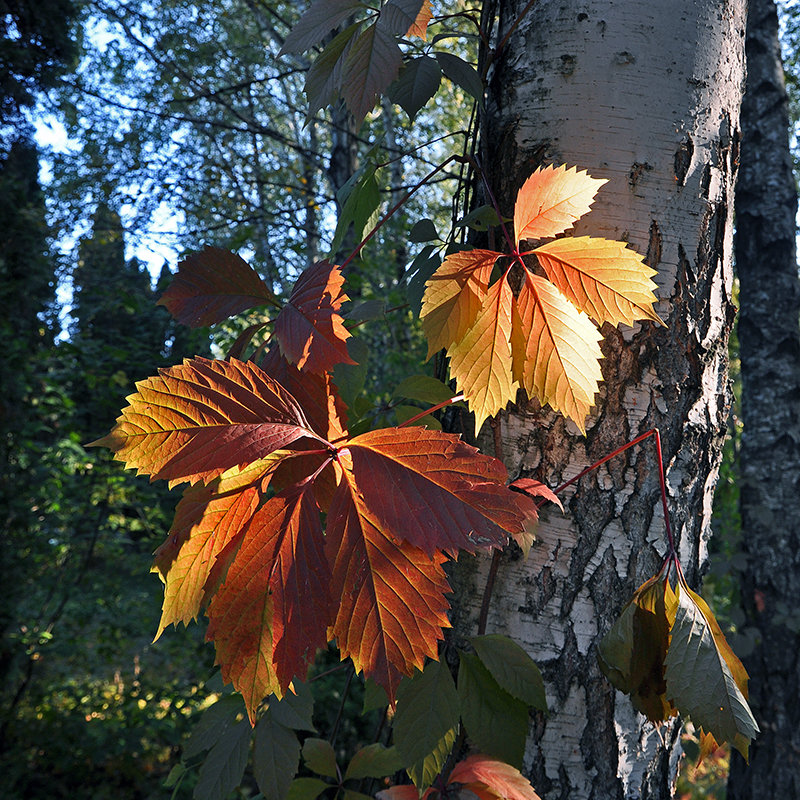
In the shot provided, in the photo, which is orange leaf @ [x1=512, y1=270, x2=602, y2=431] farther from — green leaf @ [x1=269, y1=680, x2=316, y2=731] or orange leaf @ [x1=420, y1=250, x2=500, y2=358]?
green leaf @ [x1=269, y1=680, x2=316, y2=731]

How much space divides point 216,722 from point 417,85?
976 mm

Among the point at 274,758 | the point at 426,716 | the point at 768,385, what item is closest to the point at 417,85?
the point at 426,716

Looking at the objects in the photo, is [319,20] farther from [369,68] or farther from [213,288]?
[213,288]

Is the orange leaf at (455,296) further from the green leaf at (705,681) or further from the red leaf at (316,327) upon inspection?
the green leaf at (705,681)

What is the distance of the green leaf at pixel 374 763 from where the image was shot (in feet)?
2.82

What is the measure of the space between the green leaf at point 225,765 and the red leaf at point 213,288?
1.96 ft

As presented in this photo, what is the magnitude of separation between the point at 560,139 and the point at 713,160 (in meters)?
0.20

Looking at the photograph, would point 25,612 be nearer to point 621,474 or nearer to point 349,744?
point 349,744

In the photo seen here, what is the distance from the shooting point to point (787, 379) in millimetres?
3064

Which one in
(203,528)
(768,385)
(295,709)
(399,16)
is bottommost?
(295,709)

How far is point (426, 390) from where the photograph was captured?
0.83m

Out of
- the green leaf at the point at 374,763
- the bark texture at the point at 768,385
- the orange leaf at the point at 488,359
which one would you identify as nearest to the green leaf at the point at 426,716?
the green leaf at the point at 374,763

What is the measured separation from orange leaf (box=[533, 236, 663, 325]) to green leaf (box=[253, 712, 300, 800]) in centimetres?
70

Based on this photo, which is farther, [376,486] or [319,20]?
[319,20]
